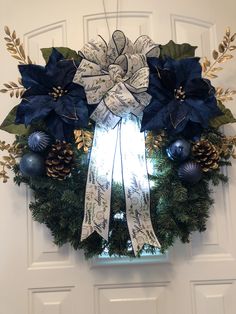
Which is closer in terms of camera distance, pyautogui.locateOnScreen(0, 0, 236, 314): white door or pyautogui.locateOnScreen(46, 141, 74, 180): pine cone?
pyautogui.locateOnScreen(46, 141, 74, 180): pine cone

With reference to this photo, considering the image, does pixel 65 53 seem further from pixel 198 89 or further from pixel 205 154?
pixel 205 154

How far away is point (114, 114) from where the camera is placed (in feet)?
3.83

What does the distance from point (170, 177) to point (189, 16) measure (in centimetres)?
61

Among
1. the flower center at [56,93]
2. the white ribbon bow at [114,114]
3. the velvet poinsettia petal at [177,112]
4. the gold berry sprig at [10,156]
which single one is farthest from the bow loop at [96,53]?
the gold berry sprig at [10,156]

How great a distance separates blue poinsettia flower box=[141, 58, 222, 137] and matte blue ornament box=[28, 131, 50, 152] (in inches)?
11.7

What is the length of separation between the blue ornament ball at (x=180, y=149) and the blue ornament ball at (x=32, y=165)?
396 millimetres

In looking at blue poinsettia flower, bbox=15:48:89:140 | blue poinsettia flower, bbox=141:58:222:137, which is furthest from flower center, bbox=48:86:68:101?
blue poinsettia flower, bbox=141:58:222:137

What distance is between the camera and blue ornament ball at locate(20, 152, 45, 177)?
1.17 m

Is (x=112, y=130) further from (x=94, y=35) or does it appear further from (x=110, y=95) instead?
(x=94, y=35)

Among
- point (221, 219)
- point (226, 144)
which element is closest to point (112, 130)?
point (226, 144)

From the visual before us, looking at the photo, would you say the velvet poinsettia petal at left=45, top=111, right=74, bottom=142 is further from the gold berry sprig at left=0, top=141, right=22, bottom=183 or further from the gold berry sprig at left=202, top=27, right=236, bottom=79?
the gold berry sprig at left=202, top=27, right=236, bottom=79

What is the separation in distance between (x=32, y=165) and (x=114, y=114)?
0.95ft

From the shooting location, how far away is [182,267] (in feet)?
4.29

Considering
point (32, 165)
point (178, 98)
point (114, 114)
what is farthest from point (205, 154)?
point (32, 165)
